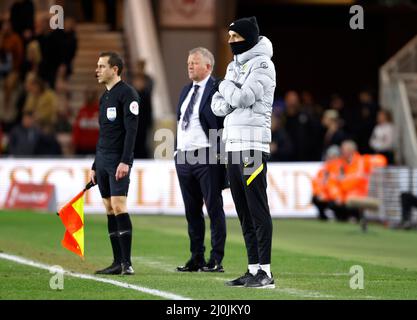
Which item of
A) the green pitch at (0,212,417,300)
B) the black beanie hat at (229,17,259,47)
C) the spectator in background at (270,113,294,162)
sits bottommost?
the green pitch at (0,212,417,300)

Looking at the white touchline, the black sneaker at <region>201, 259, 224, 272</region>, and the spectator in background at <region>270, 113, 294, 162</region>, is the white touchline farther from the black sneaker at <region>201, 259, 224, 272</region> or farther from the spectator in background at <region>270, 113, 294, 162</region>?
the spectator in background at <region>270, 113, 294, 162</region>

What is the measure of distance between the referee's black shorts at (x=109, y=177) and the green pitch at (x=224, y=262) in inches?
34.0

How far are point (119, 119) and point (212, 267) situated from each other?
199 centimetres

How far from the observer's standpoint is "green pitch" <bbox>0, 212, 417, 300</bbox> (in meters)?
12.6

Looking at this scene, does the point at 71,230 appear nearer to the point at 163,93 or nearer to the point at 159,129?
the point at 159,129

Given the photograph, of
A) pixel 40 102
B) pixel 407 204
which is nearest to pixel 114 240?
pixel 407 204

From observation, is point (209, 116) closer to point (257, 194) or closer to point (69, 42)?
point (257, 194)

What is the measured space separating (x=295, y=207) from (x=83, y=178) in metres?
4.22

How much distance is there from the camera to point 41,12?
113ft

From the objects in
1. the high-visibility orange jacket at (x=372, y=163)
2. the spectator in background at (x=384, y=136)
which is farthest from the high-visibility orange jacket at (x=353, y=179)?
the spectator in background at (x=384, y=136)

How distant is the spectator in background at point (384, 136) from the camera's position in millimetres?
29344

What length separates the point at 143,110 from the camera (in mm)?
28734

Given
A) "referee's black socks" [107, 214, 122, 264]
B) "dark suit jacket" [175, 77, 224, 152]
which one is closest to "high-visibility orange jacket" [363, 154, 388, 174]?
"dark suit jacket" [175, 77, 224, 152]
